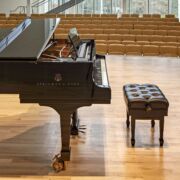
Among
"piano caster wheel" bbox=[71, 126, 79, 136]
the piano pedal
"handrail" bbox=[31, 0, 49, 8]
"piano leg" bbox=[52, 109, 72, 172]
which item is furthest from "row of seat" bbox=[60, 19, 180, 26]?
"piano leg" bbox=[52, 109, 72, 172]

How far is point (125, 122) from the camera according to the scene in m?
3.77

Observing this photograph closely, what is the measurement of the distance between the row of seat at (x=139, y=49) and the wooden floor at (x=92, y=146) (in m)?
3.50

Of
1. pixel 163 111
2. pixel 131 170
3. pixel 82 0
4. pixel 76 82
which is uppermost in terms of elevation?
pixel 82 0

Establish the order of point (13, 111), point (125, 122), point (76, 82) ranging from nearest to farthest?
1. point (76, 82)
2. point (125, 122)
3. point (13, 111)

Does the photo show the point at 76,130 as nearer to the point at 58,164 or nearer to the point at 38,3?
the point at 58,164

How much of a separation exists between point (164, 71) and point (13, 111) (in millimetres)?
3011

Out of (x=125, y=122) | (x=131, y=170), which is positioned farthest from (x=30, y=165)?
(x=125, y=122)

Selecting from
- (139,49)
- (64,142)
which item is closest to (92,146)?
(64,142)

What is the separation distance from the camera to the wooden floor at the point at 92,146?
2668 millimetres

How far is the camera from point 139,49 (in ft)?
26.9

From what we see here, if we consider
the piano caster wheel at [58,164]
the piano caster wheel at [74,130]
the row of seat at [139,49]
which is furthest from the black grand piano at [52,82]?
the row of seat at [139,49]

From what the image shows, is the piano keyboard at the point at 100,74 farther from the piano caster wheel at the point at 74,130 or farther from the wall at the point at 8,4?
the wall at the point at 8,4

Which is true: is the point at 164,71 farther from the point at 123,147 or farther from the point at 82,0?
the point at 82,0

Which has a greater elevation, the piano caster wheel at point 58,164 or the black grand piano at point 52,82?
the black grand piano at point 52,82
